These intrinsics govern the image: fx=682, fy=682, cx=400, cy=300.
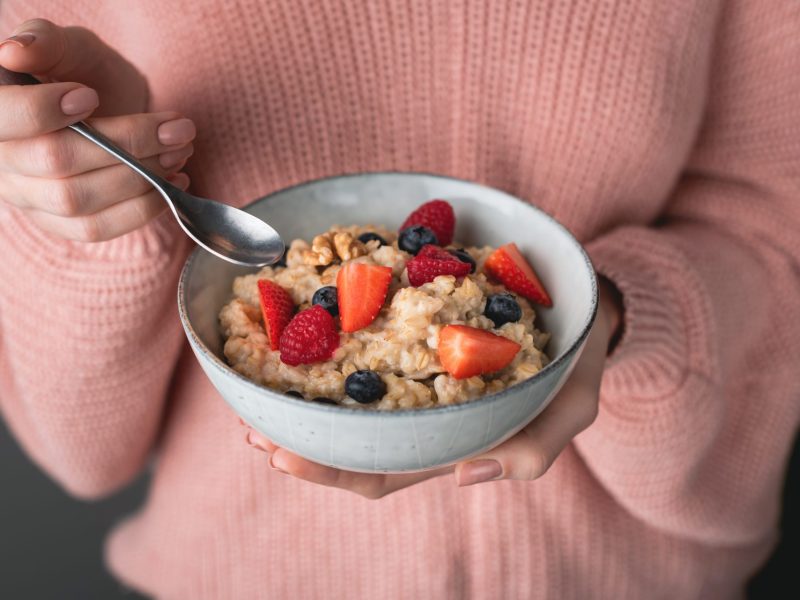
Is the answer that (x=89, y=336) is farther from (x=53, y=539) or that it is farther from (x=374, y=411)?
(x=53, y=539)

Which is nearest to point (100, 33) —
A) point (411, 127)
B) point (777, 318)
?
point (411, 127)

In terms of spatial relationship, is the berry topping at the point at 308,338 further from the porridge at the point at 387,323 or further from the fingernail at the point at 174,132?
the fingernail at the point at 174,132

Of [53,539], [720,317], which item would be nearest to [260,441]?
[720,317]

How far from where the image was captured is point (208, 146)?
0.93m

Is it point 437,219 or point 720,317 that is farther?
point 720,317

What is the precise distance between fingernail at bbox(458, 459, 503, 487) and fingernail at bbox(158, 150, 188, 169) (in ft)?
1.48

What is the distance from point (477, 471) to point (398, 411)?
168mm

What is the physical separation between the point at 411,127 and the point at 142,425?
0.63m

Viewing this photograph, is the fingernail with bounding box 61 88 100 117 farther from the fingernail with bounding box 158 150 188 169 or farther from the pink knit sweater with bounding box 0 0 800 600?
the pink knit sweater with bounding box 0 0 800 600

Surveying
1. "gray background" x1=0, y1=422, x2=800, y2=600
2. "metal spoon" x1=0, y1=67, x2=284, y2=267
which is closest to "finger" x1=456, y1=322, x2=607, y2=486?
"metal spoon" x1=0, y1=67, x2=284, y2=267

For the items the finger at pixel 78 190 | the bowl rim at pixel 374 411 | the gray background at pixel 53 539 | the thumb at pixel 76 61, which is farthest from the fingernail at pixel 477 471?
the gray background at pixel 53 539

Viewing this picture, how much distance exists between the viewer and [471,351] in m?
0.62

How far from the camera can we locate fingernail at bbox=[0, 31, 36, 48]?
0.62 meters

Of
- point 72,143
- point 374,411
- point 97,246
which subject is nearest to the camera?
point 374,411
